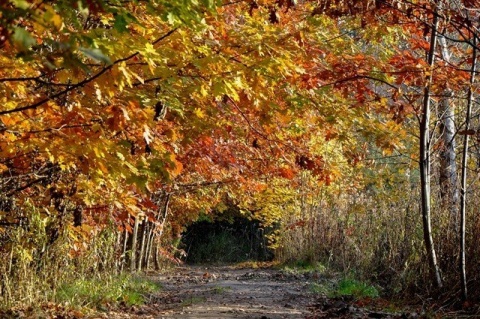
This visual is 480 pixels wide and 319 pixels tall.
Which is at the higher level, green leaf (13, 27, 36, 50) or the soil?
green leaf (13, 27, 36, 50)

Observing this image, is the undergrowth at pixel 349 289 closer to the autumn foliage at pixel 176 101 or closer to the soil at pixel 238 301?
the soil at pixel 238 301

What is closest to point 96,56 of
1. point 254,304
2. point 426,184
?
point 426,184

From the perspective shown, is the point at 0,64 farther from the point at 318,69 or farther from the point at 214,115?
the point at 318,69

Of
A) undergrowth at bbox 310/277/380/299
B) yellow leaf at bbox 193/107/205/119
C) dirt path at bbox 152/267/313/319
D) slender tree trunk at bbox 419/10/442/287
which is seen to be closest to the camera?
yellow leaf at bbox 193/107/205/119

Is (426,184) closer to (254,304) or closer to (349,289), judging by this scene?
(349,289)

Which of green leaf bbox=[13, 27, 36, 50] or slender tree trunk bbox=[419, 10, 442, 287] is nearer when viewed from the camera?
green leaf bbox=[13, 27, 36, 50]

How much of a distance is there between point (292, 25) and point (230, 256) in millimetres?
18287

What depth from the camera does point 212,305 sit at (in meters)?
8.08

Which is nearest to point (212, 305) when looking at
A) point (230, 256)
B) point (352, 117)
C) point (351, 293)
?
point (351, 293)

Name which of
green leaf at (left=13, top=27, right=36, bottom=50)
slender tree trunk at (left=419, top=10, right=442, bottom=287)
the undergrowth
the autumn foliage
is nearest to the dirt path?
the undergrowth

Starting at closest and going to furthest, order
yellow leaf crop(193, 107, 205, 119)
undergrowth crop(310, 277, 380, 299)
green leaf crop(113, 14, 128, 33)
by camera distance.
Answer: green leaf crop(113, 14, 128, 33)
yellow leaf crop(193, 107, 205, 119)
undergrowth crop(310, 277, 380, 299)

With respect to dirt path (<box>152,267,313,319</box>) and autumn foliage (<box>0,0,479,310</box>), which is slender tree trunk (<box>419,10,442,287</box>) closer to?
autumn foliage (<box>0,0,479,310</box>)

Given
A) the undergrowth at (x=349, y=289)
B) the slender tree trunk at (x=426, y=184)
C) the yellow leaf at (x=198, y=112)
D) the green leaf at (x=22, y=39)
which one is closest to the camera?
the green leaf at (x=22, y=39)

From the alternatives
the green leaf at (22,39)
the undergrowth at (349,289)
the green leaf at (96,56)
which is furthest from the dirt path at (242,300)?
the green leaf at (22,39)
